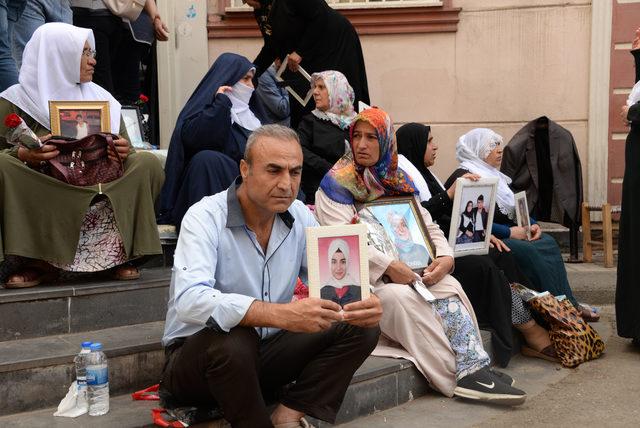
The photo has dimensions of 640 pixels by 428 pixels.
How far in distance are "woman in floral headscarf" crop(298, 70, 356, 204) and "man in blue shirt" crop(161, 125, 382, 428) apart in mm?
2257

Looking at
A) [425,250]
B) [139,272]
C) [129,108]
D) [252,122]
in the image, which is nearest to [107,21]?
[129,108]

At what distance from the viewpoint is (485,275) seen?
15.9 feet

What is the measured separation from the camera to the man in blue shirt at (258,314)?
299 centimetres

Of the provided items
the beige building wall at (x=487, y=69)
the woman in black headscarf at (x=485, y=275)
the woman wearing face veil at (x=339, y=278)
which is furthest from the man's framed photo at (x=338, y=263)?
the beige building wall at (x=487, y=69)

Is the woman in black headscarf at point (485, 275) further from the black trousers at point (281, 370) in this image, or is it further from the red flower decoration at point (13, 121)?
the red flower decoration at point (13, 121)

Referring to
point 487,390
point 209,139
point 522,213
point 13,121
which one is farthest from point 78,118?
point 522,213

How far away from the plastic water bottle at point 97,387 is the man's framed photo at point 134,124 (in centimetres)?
271

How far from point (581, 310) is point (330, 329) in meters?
3.22

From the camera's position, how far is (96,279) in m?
4.45

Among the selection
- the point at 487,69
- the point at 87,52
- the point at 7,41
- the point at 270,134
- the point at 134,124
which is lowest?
the point at 270,134

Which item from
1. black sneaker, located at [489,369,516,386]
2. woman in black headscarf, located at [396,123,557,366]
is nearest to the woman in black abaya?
woman in black headscarf, located at [396,123,557,366]

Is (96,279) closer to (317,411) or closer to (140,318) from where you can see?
(140,318)

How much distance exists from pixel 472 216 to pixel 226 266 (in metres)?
2.08

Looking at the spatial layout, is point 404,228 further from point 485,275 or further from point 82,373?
point 82,373
